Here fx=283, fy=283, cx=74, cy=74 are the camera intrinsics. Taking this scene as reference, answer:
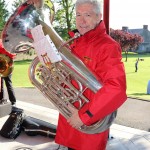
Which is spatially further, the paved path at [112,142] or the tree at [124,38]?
the tree at [124,38]

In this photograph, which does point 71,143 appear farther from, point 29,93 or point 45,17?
point 29,93

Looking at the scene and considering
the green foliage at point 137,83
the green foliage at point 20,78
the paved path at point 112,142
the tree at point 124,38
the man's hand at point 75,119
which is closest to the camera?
the man's hand at point 75,119

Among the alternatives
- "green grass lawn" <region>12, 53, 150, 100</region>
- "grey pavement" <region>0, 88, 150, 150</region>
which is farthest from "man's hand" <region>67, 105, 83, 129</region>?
"green grass lawn" <region>12, 53, 150, 100</region>

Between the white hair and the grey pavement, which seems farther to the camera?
the grey pavement

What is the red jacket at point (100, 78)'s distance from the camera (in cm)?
180

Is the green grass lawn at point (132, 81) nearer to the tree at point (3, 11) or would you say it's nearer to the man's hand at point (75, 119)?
the man's hand at point (75, 119)

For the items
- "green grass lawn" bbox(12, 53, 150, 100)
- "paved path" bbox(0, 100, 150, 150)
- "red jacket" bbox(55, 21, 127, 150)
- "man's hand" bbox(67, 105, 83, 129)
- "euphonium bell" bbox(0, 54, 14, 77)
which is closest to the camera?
"red jacket" bbox(55, 21, 127, 150)

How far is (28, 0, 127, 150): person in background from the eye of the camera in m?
1.81

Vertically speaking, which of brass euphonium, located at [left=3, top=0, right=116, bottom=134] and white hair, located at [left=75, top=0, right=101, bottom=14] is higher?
white hair, located at [left=75, top=0, right=101, bottom=14]

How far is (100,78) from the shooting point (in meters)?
1.91

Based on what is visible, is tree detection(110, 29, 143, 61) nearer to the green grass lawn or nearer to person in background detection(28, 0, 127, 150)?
the green grass lawn

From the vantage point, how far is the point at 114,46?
190cm

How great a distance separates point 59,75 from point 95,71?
11.1 inches

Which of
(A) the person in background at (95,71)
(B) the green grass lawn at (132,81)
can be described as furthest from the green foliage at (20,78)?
(A) the person in background at (95,71)
